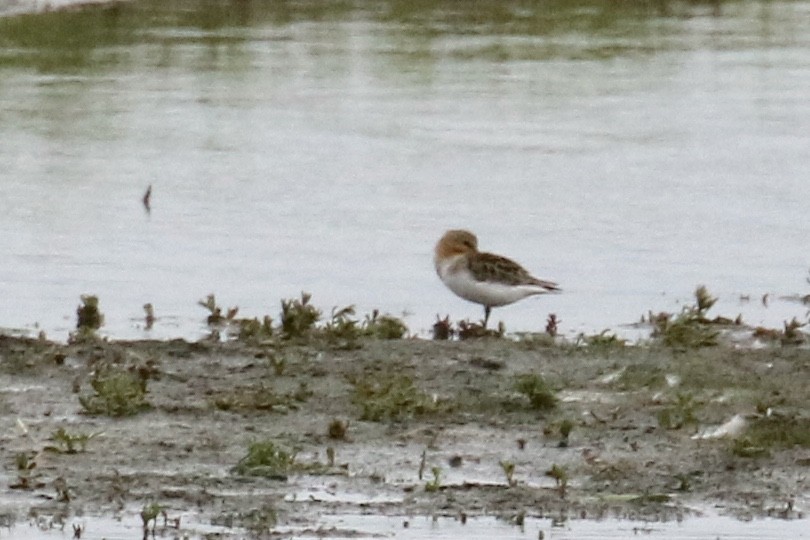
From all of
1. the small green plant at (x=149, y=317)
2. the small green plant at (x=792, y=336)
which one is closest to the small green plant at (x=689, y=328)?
the small green plant at (x=792, y=336)

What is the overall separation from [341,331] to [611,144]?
9.58 meters

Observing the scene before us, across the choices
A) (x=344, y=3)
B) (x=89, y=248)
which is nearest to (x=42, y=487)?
(x=89, y=248)

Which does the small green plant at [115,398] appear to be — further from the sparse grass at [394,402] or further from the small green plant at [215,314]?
the small green plant at [215,314]

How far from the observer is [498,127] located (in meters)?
20.6

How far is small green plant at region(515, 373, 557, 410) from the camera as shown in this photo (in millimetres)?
8828

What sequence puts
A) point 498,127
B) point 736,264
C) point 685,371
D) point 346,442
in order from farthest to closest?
→ 1. point 498,127
2. point 736,264
3. point 685,371
4. point 346,442

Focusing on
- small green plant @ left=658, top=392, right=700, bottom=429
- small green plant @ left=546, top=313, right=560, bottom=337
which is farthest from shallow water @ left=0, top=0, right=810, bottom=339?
small green plant @ left=658, top=392, right=700, bottom=429

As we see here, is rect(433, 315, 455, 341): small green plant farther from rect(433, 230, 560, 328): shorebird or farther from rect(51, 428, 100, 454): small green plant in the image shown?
rect(51, 428, 100, 454): small green plant

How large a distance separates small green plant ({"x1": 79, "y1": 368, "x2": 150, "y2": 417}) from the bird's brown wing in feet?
9.89

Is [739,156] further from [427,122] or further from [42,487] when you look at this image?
[42,487]

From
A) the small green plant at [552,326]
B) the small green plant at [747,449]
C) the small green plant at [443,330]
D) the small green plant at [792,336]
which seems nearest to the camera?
the small green plant at [747,449]

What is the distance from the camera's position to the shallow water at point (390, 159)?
511 inches

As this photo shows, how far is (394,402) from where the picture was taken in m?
8.62

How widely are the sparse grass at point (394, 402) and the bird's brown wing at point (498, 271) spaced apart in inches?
97.8
